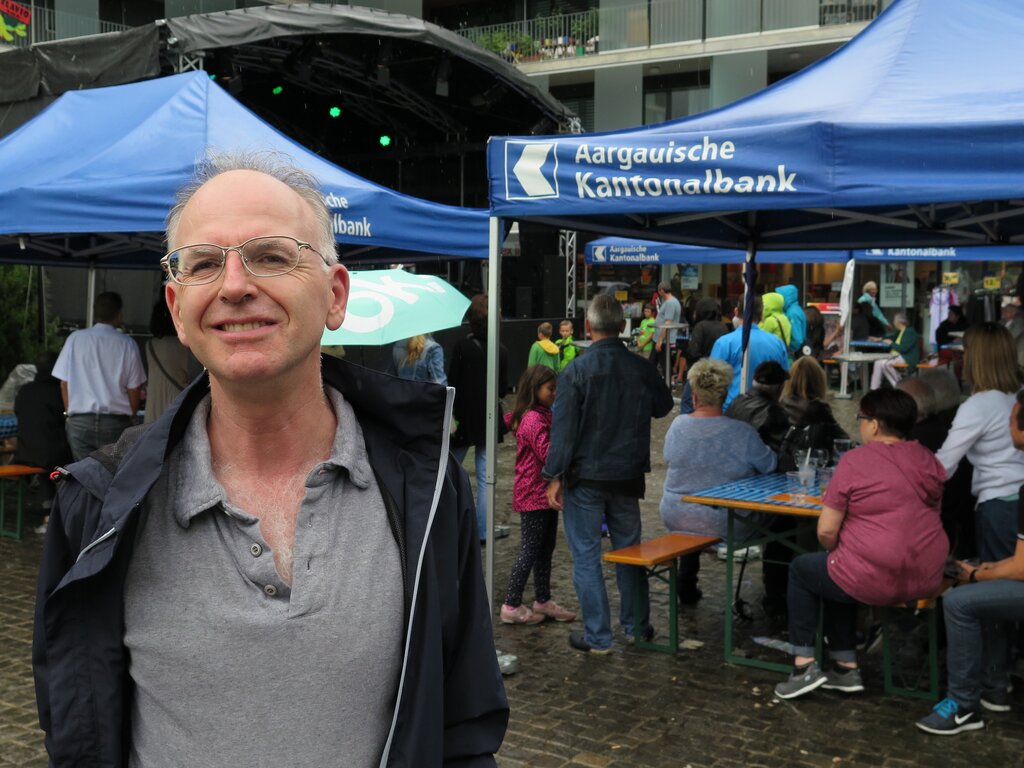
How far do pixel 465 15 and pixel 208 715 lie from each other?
35205mm

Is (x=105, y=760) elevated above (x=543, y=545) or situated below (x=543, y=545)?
above

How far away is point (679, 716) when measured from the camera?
212 inches

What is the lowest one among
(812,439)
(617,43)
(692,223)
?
(812,439)

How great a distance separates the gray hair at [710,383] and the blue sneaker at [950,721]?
2.21 m

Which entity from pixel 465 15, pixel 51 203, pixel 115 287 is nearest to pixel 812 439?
pixel 51 203

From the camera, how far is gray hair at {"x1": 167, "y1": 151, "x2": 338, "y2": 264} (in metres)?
1.80

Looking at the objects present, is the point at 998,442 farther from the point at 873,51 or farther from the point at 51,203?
the point at 51,203

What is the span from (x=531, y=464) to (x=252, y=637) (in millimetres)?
5124

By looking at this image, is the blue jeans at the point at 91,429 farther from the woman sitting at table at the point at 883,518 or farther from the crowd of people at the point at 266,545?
the crowd of people at the point at 266,545

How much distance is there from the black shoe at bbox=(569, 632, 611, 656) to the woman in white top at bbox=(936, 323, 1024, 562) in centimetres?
208

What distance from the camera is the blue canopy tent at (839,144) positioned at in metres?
4.48

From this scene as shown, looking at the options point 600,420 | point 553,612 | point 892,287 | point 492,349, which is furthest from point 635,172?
point 892,287

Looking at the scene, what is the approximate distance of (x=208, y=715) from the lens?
1.67 metres

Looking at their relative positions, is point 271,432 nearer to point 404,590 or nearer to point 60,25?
point 404,590
